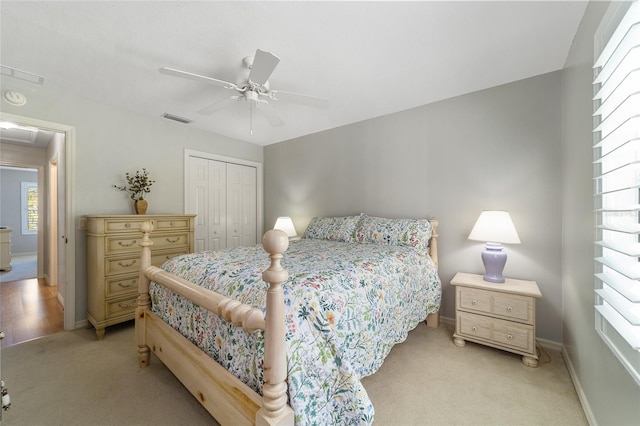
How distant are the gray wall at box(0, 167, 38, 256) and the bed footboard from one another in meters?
8.19

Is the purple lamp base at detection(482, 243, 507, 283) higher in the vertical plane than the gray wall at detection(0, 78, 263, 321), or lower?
lower

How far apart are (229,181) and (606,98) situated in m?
4.10

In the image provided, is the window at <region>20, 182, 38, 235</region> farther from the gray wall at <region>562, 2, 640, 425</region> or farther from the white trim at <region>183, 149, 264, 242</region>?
the gray wall at <region>562, 2, 640, 425</region>

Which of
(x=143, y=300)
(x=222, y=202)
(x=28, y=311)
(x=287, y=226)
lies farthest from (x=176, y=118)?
(x=28, y=311)

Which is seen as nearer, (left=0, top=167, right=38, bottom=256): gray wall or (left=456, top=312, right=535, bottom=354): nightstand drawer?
(left=456, top=312, right=535, bottom=354): nightstand drawer

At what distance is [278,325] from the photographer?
3.02 ft

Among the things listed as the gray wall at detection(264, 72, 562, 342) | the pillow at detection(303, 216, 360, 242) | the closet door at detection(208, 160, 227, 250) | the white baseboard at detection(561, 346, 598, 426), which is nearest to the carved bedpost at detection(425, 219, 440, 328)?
the gray wall at detection(264, 72, 562, 342)

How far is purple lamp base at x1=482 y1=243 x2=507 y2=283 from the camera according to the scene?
2.17 meters

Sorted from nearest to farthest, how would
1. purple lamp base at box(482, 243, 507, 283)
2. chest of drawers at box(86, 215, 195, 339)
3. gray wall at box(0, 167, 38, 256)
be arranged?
Answer: purple lamp base at box(482, 243, 507, 283), chest of drawers at box(86, 215, 195, 339), gray wall at box(0, 167, 38, 256)

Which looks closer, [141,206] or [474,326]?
[474,326]

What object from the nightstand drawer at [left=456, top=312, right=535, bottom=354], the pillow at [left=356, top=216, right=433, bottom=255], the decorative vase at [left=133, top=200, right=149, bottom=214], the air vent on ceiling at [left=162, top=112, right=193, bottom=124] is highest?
the air vent on ceiling at [left=162, top=112, right=193, bottom=124]

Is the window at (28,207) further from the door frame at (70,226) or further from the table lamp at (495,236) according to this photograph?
the table lamp at (495,236)

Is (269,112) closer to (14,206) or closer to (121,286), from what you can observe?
(121,286)

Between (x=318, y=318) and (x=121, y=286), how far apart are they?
8.18ft
